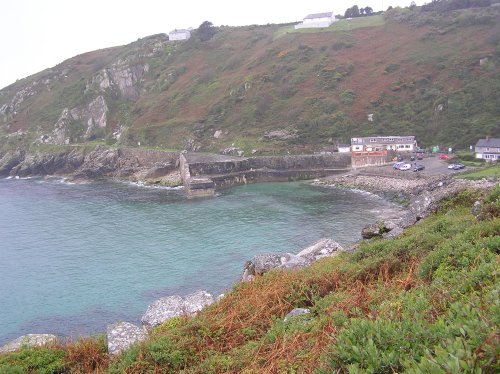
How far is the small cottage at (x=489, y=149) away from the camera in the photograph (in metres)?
51.5

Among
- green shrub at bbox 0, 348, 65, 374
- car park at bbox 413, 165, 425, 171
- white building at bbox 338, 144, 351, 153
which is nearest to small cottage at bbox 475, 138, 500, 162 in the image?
car park at bbox 413, 165, 425, 171

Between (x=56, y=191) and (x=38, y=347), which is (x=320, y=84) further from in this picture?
(x=38, y=347)

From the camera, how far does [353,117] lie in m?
73.0

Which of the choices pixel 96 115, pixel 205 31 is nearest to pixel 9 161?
pixel 96 115

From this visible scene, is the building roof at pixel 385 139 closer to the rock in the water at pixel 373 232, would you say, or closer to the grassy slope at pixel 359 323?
the rock in the water at pixel 373 232

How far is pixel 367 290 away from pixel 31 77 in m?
147

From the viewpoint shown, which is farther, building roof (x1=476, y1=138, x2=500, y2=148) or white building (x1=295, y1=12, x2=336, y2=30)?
white building (x1=295, y1=12, x2=336, y2=30)

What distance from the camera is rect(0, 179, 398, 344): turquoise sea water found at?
2514 centimetres

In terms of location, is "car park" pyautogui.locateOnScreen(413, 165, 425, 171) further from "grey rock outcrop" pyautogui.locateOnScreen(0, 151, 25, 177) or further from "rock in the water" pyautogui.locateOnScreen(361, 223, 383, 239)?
"grey rock outcrop" pyautogui.locateOnScreen(0, 151, 25, 177)

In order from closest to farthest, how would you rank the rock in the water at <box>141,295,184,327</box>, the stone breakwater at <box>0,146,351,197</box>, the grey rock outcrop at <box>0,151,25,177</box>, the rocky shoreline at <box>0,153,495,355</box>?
the rocky shoreline at <box>0,153,495,355</box>, the rock in the water at <box>141,295,184,327</box>, the stone breakwater at <box>0,146,351,197</box>, the grey rock outcrop at <box>0,151,25,177</box>

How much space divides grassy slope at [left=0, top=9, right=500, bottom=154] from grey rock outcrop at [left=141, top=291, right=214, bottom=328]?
55398 mm

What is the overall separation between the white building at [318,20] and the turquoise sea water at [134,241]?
71.9m

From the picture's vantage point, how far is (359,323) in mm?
5480

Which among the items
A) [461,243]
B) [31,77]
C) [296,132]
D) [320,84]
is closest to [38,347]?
[461,243]
